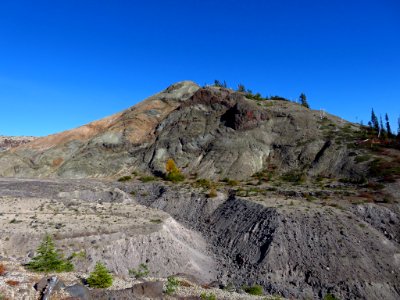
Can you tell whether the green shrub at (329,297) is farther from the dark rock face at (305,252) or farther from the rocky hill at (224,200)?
the dark rock face at (305,252)

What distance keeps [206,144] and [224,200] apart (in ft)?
87.8

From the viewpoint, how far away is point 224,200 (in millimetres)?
42125

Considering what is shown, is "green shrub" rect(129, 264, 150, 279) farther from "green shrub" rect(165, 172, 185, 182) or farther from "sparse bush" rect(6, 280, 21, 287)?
"green shrub" rect(165, 172, 185, 182)

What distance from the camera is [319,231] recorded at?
30516 millimetres

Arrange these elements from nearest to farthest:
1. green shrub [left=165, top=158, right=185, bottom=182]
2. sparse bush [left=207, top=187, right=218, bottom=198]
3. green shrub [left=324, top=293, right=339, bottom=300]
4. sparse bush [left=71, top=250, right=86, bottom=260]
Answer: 1. green shrub [left=324, top=293, right=339, bottom=300]
2. sparse bush [left=71, top=250, right=86, bottom=260]
3. sparse bush [left=207, top=187, right=218, bottom=198]
4. green shrub [left=165, top=158, right=185, bottom=182]

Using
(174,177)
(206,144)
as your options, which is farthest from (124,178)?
(206,144)

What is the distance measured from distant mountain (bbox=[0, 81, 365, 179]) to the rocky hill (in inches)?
11.5

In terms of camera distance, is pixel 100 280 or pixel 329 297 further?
pixel 329 297

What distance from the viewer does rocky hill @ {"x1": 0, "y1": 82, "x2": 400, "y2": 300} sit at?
26.4 m

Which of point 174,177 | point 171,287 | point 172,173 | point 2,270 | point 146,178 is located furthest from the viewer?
point 146,178

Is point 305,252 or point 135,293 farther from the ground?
point 135,293

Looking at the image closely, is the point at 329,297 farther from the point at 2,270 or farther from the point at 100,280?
the point at 2,270

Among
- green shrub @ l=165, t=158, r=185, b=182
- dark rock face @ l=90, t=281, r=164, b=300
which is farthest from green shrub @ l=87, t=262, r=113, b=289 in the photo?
green shrub @ l=165, t=158, r=185, b=182

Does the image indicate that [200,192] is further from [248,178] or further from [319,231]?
[319,231]
